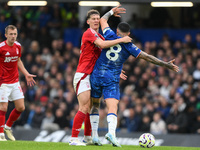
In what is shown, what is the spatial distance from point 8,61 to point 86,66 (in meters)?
2.03

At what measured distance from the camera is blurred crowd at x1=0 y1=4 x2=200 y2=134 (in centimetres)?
1695

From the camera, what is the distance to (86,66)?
32.7 ft

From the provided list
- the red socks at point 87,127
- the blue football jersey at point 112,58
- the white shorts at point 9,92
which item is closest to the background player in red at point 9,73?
the white shorts at point 9,92

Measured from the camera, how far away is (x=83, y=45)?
1001 centimetres

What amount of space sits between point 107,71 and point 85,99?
0.68 meters

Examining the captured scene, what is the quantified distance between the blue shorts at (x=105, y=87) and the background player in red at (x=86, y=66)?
122mm

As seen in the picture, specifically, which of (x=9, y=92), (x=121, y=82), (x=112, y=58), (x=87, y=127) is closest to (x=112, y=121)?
(x=87, y=127)

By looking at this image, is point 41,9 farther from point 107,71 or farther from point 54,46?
point 107,71

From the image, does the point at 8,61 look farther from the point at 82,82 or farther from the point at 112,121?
the point at 112,121

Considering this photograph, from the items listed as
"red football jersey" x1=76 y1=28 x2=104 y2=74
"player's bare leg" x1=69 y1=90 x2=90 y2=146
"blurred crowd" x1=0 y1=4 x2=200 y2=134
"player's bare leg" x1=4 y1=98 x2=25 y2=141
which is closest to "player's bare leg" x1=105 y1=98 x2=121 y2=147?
"player's bare leg" x1=69 y1=90 x2=90 y2=146

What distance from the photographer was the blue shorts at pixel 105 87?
32.0 feet

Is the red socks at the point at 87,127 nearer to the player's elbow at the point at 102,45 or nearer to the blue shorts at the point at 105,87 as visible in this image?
the blue shorts at the point at 105,87

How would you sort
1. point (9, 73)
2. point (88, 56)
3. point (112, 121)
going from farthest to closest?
point (9, 73) < point (88, 56) < point (112, 121)

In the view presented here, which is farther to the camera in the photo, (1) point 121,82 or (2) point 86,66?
(1) point 121,82
